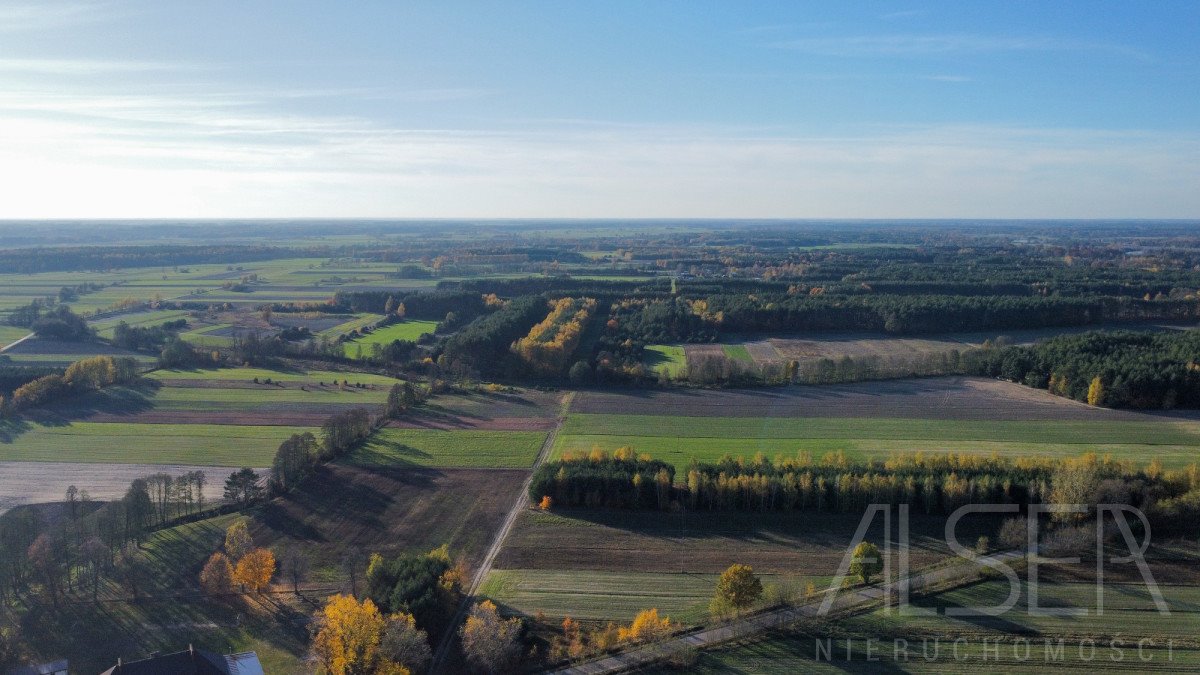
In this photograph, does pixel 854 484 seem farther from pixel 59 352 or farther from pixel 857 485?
pixel 59 352

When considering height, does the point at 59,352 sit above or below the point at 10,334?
below

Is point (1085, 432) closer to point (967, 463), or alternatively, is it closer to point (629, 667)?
point (967, 463)

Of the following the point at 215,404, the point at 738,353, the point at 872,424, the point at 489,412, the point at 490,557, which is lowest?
the point at 490,557

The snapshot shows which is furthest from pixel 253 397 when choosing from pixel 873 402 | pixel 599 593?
pixel 873 402

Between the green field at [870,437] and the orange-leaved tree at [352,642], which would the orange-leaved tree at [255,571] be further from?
the green field at [870,437]

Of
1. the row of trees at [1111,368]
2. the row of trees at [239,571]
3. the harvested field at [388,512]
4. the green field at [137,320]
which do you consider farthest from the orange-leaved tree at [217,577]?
→ the green field at [137,320]

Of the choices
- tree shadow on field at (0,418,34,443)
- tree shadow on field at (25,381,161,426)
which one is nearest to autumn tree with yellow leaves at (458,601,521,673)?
tree shadow on field at (0,418,34,443)
